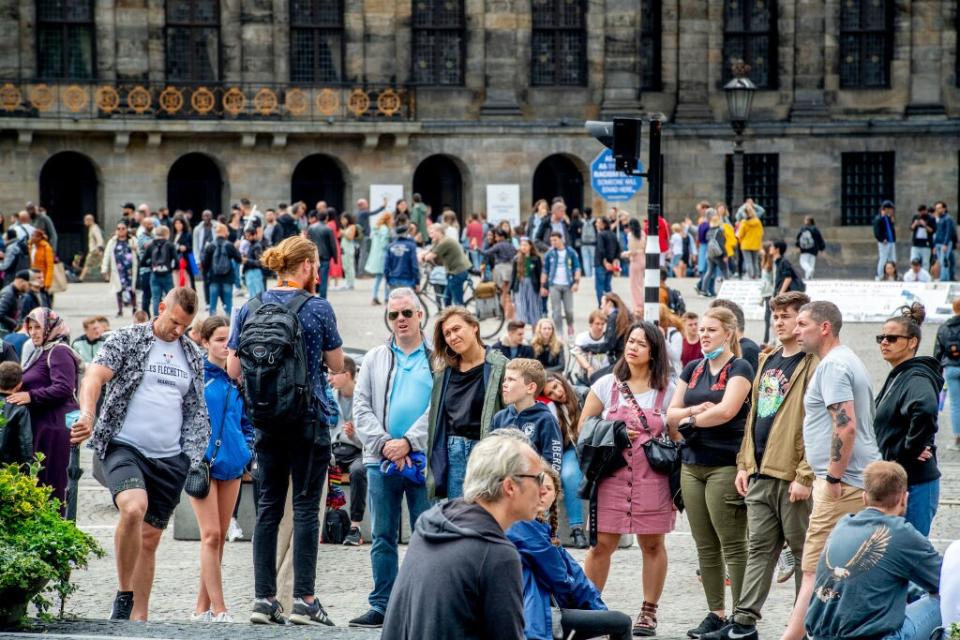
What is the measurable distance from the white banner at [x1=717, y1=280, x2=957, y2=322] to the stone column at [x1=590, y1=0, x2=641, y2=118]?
14.9 m

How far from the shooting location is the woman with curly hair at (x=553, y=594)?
6602 millimetres

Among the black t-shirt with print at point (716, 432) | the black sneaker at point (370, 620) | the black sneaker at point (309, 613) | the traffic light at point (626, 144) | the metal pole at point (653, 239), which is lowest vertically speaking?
the black sneaker at point (370, 620)

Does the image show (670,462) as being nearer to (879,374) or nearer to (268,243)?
(879,374)

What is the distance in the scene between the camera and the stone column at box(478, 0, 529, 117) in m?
40.8

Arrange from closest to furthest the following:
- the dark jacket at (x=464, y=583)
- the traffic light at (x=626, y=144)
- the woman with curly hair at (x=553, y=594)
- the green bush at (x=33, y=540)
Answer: the dark jacket at (x=464, y=583), the woman with curly hair at (x=553, y=594), the green bush at (x=33, y=540), the traffic light at (x=626, y=144)

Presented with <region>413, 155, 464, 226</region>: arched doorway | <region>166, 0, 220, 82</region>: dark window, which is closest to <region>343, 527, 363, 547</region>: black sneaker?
<region>166, 0, 220, 82</region>: dark window

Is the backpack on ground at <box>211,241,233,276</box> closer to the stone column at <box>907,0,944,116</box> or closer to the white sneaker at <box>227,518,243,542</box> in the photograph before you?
the white sneaker at <box>227,518,243,542</box>

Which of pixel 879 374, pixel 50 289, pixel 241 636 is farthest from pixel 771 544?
pixel 50 289

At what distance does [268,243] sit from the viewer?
29.7 m

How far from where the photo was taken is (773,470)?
8.89 m

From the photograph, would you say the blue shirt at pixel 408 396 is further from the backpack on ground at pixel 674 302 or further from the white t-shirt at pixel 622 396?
the backpack on ground at pixel 674 302

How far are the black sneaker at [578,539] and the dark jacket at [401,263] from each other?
518 inches

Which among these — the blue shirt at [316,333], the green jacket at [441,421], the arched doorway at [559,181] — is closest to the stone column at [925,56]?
the arched doorway at [559,181]

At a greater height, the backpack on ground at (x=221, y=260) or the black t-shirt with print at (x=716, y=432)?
the backpack on ground at (x=221, y=260)
